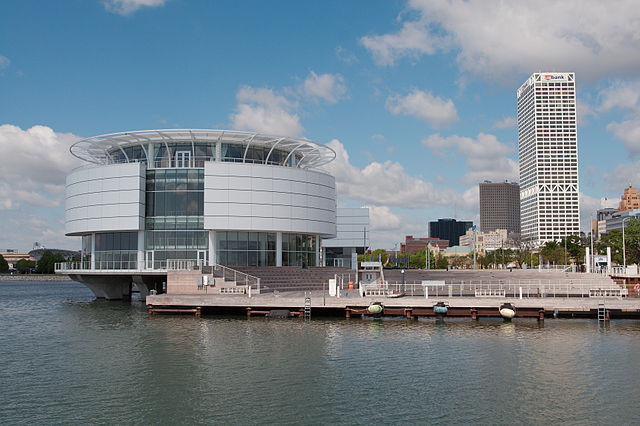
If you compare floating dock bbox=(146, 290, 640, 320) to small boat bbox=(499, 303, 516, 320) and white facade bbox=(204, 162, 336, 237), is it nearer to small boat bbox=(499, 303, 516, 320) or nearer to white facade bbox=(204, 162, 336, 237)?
small boat bbox=(499, 303, 516, 320)

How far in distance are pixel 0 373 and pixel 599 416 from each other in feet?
87.5

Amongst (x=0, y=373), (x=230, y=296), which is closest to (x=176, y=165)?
(x=230, y=296)

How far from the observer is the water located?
21438mm

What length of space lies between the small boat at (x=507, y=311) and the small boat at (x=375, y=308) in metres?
9.31

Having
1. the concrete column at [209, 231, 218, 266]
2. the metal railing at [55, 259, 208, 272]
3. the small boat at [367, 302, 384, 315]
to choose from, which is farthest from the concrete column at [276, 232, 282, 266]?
the small boat at [367, 302, 384, 315]

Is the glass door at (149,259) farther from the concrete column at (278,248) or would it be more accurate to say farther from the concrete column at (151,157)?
the concrete column at (278,248)

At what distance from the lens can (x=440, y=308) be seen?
4584cm

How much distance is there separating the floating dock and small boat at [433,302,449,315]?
486mm

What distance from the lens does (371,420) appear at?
67.5 ft

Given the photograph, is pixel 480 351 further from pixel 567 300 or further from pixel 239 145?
pixel 239 145

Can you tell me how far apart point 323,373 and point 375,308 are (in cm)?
1895

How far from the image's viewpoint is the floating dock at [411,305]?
45438 mm

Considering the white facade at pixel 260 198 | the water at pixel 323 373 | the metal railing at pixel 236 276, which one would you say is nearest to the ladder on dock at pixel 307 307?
the water at pixel 323 373

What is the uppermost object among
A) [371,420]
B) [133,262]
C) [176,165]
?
[176,165]
